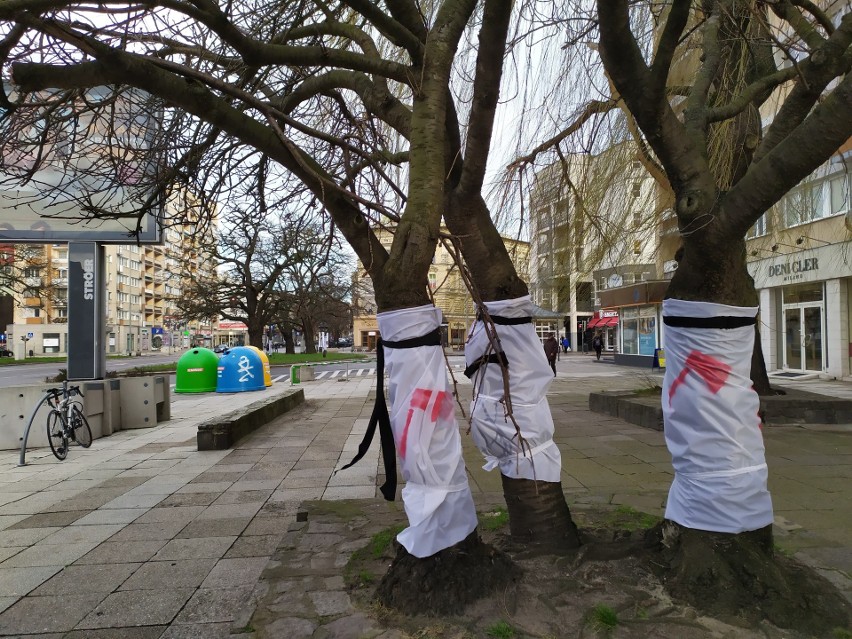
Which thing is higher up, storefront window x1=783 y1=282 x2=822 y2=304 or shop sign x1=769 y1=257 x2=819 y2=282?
shop sign x1=769 y1=257 x2=819 y2=282

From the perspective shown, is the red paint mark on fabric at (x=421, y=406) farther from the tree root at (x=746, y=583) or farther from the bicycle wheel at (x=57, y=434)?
the bicycle wheel at (x=57, y=434)

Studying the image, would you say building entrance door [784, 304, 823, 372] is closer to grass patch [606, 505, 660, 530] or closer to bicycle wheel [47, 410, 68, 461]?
grass patch [606, 505, 660, 530]

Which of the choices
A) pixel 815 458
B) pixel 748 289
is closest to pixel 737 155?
pixel 815 458

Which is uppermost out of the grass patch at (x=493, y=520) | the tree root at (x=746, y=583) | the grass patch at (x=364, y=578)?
the tree root at (x=746, y=583)

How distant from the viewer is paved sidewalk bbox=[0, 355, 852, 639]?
124 inches

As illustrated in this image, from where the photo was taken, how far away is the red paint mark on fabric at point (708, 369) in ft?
9.46

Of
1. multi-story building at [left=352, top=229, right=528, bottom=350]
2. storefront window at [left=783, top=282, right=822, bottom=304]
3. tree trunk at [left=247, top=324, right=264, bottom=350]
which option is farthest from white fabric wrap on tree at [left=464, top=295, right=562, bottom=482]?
tree trunk at [left=247, top=324, right=264, bottom=350]

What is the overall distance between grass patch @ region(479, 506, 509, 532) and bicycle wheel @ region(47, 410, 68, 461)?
20.6ft

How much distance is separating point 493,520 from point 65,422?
680 centimetres

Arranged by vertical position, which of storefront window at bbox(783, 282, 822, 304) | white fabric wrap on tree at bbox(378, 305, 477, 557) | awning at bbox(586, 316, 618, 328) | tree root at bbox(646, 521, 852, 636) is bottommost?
tree root at bbox(646, 521, 852, 636)

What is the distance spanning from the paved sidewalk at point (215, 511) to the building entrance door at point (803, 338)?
1184cm

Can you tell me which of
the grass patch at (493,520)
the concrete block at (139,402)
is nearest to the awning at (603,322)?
the concrete block at (139,402)

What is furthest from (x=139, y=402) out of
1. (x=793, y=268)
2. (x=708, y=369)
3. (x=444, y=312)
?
(x=793, y=268)

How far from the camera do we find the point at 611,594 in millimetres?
2773
